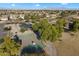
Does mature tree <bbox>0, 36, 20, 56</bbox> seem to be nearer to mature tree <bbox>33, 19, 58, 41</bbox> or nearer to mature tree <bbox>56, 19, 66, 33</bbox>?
mature tree <bbox>33, 19, 58, 41</bbox>

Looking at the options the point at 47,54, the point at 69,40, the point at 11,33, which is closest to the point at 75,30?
the point at 69,40

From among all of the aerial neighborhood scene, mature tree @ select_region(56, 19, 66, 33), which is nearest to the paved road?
the aerial neighborhood scene

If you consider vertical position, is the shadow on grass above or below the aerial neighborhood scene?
below

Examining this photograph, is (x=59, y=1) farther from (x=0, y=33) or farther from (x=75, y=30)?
(x=0, y=33)

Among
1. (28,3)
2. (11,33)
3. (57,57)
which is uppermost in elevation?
(28,3)

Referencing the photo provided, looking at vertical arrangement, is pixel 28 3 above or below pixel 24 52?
above

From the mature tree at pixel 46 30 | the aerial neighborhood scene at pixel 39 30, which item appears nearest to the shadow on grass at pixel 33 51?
the aerial neighborhood scene at pixel 39 30

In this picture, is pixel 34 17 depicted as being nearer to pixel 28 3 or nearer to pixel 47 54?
pixel 28 3

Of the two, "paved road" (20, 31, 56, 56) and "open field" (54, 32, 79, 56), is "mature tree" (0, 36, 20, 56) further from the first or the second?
"open field" (54, 32, 79, 56)
